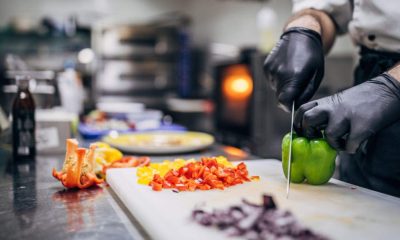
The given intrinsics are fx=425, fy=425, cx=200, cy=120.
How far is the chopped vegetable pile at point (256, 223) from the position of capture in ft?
2.28

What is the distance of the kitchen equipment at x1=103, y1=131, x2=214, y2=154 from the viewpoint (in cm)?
167

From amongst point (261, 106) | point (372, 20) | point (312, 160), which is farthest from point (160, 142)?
point (261, 106)

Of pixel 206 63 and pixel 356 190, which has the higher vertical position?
pixel 206 63

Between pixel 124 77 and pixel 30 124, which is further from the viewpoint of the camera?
pixel 124 77

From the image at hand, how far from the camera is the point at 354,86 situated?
1.14m

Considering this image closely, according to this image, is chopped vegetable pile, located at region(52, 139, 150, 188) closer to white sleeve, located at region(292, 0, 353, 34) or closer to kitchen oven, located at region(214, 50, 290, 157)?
white sleeve, located at region(292, 0, 353, 34)

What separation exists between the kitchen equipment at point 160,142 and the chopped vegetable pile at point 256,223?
890 millimetres

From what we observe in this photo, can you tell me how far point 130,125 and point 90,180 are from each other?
1.34 metres

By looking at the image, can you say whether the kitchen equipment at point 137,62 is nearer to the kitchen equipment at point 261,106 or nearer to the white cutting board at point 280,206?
the kitchen equipment at point 261,106

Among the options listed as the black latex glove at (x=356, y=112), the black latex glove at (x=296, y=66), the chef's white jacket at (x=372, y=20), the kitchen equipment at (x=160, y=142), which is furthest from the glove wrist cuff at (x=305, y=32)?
the kitchen equipment at (x=160, y=142)

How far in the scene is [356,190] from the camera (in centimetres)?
110

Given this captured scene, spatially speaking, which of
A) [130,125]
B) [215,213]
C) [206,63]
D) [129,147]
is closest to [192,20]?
[206,63]

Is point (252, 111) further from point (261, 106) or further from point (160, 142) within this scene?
point (160, 142)

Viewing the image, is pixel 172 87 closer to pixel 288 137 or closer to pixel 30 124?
pixel 30 124
